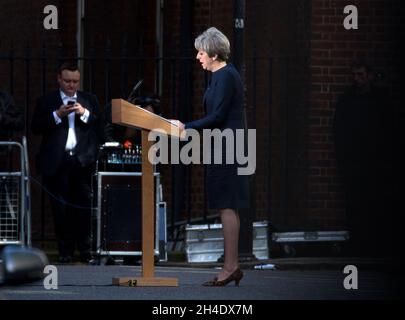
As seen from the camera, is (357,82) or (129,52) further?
(129,52)

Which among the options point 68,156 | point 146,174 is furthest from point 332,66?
point 146,174

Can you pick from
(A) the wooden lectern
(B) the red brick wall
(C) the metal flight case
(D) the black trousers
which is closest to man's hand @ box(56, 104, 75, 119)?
(D) the black trousers

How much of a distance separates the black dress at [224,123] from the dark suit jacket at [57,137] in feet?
11.2

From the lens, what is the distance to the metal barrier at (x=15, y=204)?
13.4 metres

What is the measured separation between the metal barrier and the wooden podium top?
3303 mm

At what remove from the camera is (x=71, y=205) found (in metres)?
14.1

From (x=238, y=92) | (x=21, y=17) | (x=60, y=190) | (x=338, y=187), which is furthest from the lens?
(x=21, y=17)

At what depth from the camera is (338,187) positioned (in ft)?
51.0

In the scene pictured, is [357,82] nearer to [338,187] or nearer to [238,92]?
[338,187]

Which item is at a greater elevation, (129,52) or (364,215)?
(129,52)

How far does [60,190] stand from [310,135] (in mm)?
2962
